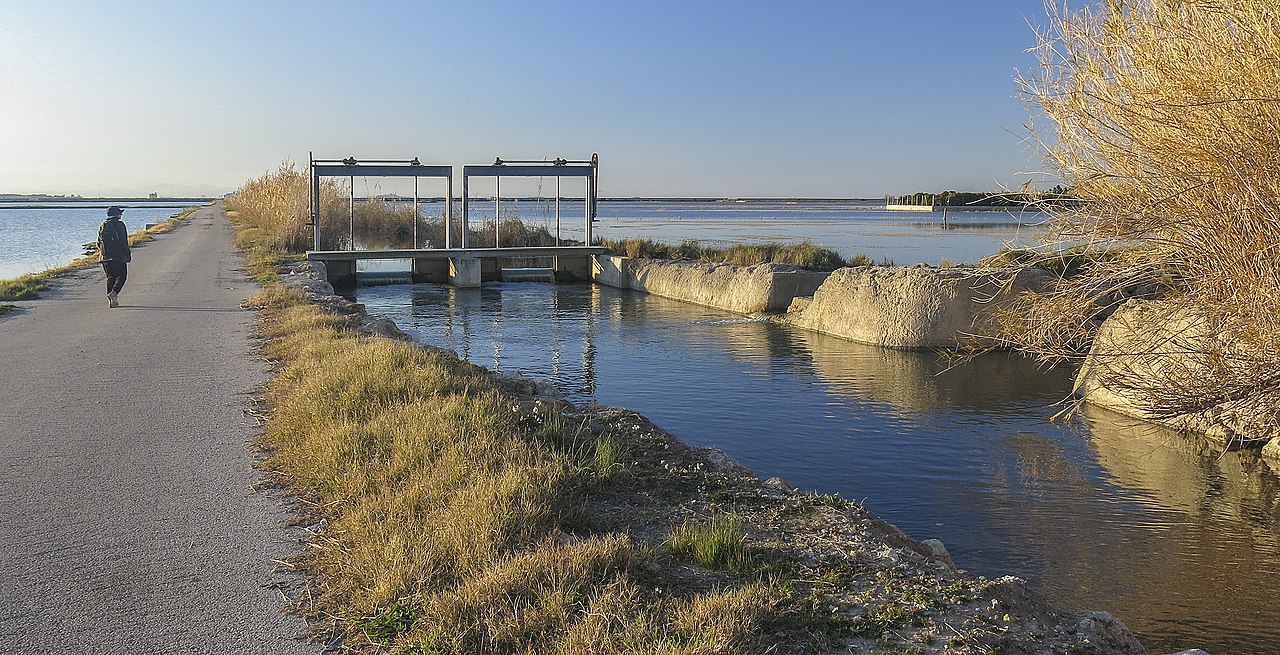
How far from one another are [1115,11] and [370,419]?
250 inches

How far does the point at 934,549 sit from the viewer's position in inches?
245

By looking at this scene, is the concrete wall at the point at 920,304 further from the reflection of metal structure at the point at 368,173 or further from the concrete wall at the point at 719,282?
the reflection of metal structure at the point at 368,173

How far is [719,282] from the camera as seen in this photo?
2594 cm

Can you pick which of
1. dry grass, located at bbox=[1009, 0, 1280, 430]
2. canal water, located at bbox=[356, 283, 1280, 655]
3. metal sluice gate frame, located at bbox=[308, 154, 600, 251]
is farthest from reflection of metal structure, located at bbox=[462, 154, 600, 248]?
dry grass, located at bbox=[1009, 0, 1280, 430]

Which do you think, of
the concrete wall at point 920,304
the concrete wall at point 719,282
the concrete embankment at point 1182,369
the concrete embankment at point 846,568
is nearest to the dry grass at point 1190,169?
the concrete embankment at point 1182,369

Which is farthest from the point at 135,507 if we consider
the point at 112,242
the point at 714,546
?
the point at 112,242

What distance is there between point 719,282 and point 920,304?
326 inches

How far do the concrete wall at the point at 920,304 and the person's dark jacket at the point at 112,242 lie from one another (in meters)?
13.6

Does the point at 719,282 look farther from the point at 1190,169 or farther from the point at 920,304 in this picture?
the point at 1190,169

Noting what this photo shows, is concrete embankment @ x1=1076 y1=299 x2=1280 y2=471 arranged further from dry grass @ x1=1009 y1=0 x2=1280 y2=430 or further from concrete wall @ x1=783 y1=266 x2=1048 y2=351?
concrete wall @ x1=783 y1=266 x2=1048 y2=351

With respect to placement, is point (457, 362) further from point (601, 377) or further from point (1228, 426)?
point (1228, 426)

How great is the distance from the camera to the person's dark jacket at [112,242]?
17.3 meters

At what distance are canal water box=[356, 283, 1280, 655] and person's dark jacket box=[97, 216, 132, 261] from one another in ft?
18.4

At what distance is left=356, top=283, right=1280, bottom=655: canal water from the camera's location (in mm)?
6844
